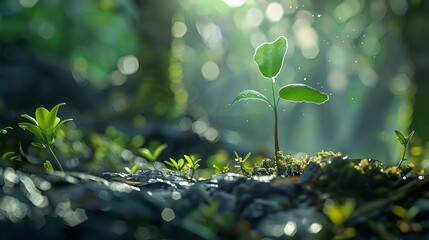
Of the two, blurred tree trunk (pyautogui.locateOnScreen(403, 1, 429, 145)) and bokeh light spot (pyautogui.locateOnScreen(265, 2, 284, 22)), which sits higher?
bokeh light spot (pyautogui.locateOnScreen(265, 2, 284, 22))

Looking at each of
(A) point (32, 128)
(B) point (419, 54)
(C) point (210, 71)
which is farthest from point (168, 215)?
(C) point (210, 71)

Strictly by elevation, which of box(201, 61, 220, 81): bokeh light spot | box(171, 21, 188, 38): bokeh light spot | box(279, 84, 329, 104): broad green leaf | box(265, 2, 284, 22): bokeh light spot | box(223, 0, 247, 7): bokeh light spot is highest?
box(265, 2, 284, 22): bokeh light spot

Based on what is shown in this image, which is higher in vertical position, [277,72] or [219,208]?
[277,72]

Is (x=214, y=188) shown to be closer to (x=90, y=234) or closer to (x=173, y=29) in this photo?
(x=90, y=234)

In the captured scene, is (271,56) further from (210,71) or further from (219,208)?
(210,71)

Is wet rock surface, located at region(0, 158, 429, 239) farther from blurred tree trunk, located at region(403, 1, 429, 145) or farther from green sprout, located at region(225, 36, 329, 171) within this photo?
blurred tree trunk, located at region(403, 1, 429, 145)

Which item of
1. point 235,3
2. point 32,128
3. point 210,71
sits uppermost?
point 235,3

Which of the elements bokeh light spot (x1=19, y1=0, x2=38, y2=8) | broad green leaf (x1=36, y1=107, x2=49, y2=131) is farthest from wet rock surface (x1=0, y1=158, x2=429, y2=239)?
bokeh light spot (x1=19, y1=0, x2=38, y2=8)
